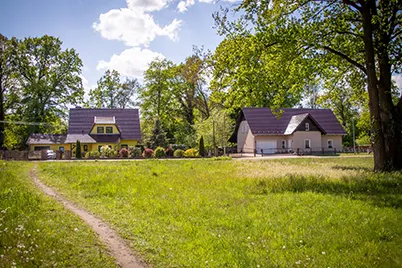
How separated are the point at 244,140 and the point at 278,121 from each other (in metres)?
6.38

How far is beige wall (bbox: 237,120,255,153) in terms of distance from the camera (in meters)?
51.4

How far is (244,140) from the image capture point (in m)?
54.6

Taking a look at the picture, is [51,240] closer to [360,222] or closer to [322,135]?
[360,222]

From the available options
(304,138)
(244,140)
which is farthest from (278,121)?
(244,140)

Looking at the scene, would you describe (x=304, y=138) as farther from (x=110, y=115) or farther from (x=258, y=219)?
(x=258, y=219)

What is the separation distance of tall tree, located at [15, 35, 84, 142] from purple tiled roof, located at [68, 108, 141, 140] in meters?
3.62

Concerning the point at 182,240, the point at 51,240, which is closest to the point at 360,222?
the point at 182,240

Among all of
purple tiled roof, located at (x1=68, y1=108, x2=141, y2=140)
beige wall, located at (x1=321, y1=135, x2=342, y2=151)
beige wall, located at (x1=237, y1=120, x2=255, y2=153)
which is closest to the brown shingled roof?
beige wall, located at (x1=237, y1=120, x2=255, y2=153)

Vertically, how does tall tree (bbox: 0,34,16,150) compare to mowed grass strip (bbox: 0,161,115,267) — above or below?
above

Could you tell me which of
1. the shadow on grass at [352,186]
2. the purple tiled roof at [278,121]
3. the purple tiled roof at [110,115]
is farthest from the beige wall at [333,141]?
the shadow on grass at [352,186]

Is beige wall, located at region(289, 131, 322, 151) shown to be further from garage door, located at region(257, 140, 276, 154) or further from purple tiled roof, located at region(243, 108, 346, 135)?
garage door, located at region(257, 140, 276, 154)

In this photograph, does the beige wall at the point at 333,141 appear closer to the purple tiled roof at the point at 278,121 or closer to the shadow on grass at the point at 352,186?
the purple tiled roof at the point at 278,121

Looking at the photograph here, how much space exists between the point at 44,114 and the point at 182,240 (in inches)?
2029

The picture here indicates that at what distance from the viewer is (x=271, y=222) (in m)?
8.01
